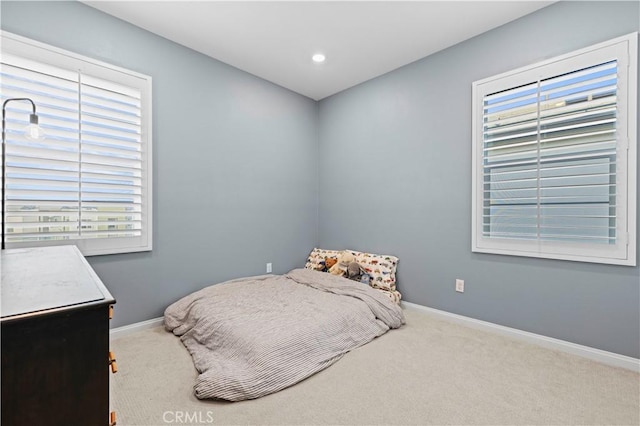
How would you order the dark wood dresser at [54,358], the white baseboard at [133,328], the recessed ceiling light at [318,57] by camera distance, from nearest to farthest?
the dark wood dresser at [54,358], the white baseboard at [133,328], the recessed ceiling light at [318,57]

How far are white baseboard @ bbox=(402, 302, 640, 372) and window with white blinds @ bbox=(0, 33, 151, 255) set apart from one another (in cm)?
287

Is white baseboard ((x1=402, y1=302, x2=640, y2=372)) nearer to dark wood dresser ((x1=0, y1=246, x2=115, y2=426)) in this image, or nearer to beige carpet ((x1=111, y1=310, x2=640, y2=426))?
beige carpet ((x1=111, y1=310, x2=640, y2=426))

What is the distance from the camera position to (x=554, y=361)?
2100mm

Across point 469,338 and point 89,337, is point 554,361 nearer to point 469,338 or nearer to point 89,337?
point 469,338

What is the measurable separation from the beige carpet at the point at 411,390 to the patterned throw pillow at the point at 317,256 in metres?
1.49

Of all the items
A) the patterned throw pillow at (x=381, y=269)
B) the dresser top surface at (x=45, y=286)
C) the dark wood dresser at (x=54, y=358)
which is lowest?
the patterned throw pillow at (x=381, y=269)

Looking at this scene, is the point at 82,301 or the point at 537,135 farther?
the point at 537,135

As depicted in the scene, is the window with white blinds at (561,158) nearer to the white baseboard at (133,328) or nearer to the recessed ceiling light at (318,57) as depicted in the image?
the recessed ceiling light at (318,57)

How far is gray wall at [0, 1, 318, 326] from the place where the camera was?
2.41 metres

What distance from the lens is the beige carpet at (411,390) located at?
5.01 ft

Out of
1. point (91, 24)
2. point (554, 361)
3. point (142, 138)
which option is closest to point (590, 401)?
point (554, 361)

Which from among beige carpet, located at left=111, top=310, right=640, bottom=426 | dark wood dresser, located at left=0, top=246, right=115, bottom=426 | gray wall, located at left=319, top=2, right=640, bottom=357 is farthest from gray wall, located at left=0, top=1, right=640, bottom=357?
dark wood dresser, located at left=0, top=246, right=115, bottom=426

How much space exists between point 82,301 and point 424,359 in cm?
208

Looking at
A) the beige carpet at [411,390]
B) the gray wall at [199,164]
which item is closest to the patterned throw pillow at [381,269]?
the beige carpet at [411,390]
